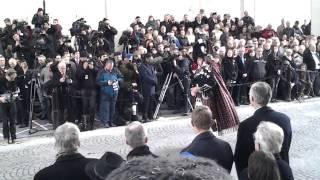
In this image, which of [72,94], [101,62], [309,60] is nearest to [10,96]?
[72,94]

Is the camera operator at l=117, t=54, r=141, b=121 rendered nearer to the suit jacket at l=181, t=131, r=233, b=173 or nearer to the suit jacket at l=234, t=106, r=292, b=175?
the suit jacket at l=234, t=106, r=292, b=175

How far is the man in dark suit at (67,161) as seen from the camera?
455 cm

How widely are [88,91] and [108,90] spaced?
1.81 feet

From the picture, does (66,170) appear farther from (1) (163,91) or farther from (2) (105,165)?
(1) (163,91)

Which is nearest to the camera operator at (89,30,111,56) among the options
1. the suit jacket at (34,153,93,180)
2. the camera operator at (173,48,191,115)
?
the camera operator at (173,48,191,115)

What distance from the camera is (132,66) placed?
49.1 feet

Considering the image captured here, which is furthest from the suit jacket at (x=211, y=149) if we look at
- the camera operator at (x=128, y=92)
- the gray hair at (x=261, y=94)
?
the camera operator at (x=128, y=92)

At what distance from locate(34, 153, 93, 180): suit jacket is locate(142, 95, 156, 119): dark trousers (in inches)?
411

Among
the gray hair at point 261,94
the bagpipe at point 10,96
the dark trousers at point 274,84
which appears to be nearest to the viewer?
the gray hair at point 261,94

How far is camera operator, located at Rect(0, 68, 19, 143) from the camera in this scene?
490 inches

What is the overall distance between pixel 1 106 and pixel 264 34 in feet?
45.6

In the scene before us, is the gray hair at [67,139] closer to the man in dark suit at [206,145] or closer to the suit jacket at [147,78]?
the man in dark suit at [206,145]

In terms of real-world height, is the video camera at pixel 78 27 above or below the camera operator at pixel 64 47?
above

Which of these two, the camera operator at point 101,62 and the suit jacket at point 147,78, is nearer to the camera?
the camera operator at point 101,62
